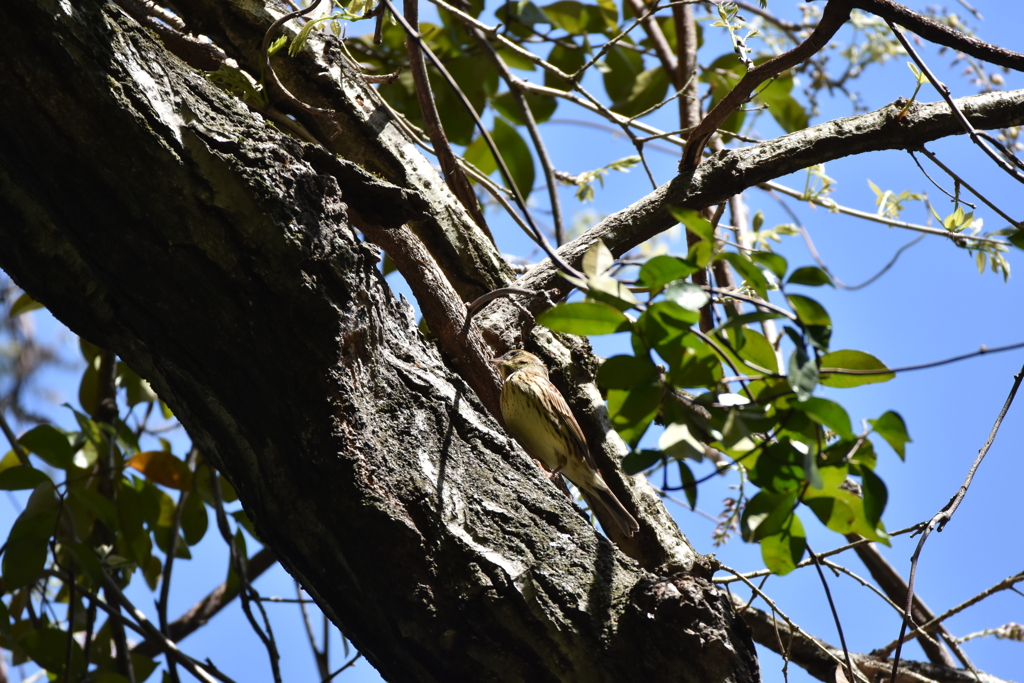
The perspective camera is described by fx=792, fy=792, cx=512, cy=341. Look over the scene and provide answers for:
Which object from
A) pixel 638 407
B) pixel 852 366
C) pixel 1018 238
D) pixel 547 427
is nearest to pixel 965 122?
pixel 1018 238

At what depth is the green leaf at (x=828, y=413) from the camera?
113 centimetres

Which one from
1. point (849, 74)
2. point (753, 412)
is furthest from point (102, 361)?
point (849, 74)

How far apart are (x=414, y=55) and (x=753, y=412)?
171 cm

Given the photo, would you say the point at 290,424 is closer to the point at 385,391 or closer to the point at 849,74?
the point at 385,391

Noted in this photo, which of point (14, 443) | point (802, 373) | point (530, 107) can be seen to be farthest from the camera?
point (530, 107)

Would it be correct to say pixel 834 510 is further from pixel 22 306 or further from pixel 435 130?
pixel 22 306

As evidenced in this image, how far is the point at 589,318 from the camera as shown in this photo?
4.19 feet

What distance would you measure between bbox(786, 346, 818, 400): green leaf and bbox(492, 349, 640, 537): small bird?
1.10 meters

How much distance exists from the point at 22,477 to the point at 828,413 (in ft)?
7.82

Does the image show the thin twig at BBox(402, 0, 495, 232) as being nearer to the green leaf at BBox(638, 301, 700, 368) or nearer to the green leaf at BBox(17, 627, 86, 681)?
the green leaf at BBox(638, 301, 700, 368)

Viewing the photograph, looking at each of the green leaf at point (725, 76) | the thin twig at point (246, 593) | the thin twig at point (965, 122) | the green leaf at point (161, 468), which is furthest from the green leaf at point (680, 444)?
the green leaf at point (725, 76)

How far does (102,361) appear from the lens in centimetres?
347

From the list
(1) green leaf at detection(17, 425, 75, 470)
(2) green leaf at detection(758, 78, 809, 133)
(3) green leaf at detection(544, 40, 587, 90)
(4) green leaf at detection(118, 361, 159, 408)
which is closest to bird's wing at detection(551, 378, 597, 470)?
(1) green leaf at detection(17, 425, 75, 470)

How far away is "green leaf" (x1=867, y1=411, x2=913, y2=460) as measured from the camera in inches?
46.3
